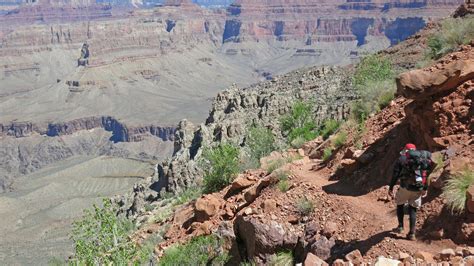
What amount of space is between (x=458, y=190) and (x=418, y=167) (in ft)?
2.84

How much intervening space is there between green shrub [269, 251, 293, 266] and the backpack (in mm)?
3667

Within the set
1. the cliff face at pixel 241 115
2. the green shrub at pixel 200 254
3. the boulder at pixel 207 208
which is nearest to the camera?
the green shrub at pixel 200 254

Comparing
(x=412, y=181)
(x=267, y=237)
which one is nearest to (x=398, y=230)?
(x=412, y=181)

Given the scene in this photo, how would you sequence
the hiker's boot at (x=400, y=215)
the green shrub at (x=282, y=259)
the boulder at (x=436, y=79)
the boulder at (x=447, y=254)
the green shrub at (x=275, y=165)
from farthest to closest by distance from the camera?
the green shrub at (x=275, y=165) < the green shrub at (x=282, y=259) < the boulder at (x=436, y=79) < the hiker's boot at (x=400, y=215) < the boulder at (x=447, y=254)

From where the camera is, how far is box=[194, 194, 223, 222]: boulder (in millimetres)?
18062

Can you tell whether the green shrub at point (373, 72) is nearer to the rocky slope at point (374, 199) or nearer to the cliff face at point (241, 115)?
the cliff face at point (241, 115)

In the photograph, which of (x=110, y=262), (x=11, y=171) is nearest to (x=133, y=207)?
(x=110, y=262)

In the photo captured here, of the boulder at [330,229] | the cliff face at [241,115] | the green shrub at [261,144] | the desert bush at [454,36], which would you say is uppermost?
the desert bush at [454,36]

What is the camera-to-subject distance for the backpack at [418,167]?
10.7 m

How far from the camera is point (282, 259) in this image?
12859 mm

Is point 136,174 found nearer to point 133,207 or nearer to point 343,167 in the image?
point 133,207

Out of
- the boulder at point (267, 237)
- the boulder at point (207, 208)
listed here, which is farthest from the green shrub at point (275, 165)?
the boulder at point (267, 237)

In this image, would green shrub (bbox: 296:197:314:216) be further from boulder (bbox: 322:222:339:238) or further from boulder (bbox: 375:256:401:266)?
boulder (bbox: 375:256:401:266)

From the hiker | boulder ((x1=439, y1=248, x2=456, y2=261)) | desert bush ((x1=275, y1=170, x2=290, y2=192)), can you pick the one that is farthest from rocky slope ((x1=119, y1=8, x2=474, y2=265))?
the hiker
